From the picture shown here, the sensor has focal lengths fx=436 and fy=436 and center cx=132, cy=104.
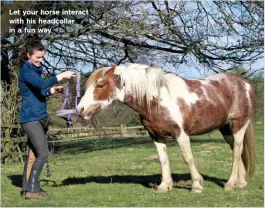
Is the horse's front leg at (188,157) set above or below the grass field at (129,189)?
above

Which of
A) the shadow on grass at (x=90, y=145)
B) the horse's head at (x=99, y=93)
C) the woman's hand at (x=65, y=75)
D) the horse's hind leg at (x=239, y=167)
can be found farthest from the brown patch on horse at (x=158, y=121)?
the shadow on grass at (x=90, y=145)

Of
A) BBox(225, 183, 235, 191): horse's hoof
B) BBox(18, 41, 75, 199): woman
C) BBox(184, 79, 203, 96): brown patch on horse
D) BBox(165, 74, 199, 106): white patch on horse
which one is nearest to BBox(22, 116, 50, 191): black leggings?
BBox(18, 41, 75, 199): woman

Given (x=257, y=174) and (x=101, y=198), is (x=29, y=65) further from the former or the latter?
(x=257, y=174)

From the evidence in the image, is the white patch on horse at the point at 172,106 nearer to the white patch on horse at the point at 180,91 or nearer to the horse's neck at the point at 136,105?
the white patch on horse at the point at 180,91

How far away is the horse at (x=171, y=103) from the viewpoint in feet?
18.9

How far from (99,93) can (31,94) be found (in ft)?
2.91

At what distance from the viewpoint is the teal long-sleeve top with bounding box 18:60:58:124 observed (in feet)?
17.6

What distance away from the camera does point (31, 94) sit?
5.48m

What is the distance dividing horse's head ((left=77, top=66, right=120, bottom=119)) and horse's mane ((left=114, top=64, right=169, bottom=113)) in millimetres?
120

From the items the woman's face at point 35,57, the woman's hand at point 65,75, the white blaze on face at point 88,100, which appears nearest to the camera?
the woman's hand at point 65,75

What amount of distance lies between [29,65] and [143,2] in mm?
5951

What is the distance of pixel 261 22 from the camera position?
10109mm

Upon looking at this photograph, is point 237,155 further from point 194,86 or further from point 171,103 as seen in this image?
point 171,103

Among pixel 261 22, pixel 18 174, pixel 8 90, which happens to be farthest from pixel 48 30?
pixel 261 22
